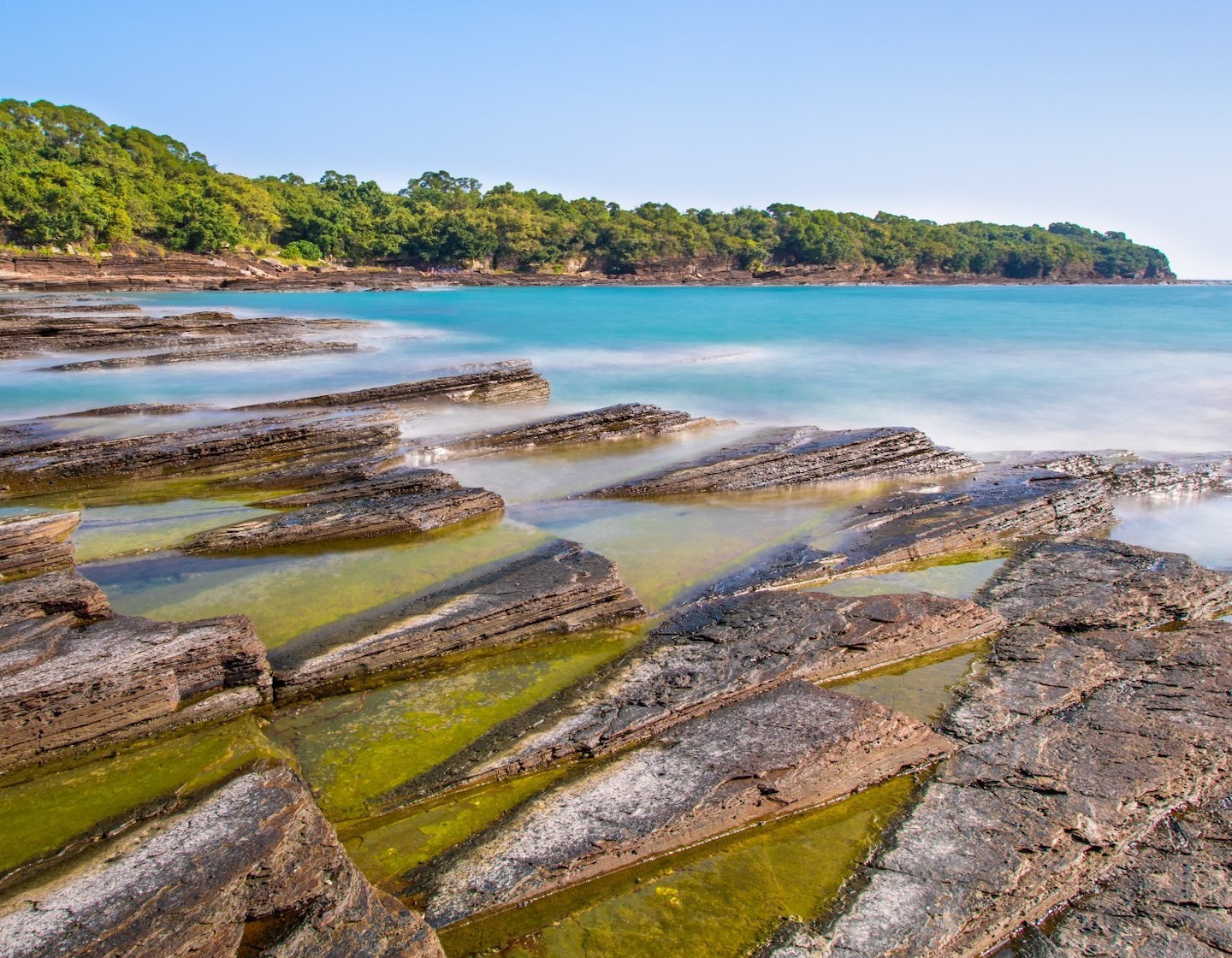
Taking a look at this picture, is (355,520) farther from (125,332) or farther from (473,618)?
(125,332)

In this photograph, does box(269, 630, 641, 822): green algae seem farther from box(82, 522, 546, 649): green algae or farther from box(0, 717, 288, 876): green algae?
box(82, 522, 546, 649): green algae

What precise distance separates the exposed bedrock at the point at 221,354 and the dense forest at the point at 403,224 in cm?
5288

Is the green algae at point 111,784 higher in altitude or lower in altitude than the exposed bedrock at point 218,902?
lower

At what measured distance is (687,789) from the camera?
4.43 meters

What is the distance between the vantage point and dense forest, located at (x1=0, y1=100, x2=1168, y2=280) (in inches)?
2783

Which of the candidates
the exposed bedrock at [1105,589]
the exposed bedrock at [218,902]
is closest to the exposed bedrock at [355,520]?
the exposed bedrock at [218,902]

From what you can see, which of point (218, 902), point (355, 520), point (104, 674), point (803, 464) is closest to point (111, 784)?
point (104, 674)

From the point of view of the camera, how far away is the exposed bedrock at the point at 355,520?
8422mm

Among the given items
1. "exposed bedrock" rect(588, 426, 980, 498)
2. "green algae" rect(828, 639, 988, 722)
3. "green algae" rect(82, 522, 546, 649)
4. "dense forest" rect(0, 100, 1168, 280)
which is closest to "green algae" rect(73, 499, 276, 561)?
"green algae" rect(82, 522, 546, 649)

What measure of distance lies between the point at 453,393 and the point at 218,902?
588 inches

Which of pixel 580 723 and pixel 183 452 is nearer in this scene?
pixel 580 723

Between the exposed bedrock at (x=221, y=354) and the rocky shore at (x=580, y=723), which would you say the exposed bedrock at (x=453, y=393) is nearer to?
the rocky shore at (x=580, y=723)

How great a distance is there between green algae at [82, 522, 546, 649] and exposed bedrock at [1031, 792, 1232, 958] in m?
5.55

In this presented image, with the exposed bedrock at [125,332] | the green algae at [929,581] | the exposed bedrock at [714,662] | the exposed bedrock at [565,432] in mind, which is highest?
the exposed bedrock at [125,332]
